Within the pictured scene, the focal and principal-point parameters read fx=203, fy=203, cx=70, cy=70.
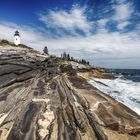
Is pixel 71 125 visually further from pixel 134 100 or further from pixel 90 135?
pixel 134 100

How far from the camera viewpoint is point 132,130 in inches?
594

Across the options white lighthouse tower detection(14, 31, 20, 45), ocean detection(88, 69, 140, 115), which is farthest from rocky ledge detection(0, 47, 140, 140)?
white lighthouse tower detection(14, 31, 20, 45)

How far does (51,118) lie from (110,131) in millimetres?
4637

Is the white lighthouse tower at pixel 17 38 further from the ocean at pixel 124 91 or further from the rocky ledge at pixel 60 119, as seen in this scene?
the rocky ledge at pixel 60 119

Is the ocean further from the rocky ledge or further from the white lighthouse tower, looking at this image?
the white lighthouse tower

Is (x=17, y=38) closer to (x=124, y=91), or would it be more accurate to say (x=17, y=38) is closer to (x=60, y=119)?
(x=124, y=91)

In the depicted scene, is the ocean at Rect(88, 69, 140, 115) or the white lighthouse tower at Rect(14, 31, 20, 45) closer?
the ocean at Rect(88, 69, 140, 115)

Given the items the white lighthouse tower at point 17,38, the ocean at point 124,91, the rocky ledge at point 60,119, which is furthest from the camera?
the white lighthouse tower at point 17,38

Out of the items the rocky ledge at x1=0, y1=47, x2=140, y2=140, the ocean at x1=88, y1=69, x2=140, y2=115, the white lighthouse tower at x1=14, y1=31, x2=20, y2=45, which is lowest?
the ocean at x1=88, y1=69, x2=140, y2=115

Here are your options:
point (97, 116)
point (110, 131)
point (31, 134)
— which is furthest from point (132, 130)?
point (31, 134)

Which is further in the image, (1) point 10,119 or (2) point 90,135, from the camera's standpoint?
(1) point 10,119

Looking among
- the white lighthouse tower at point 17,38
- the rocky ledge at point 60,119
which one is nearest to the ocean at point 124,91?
the rocky ledge at point 60,119

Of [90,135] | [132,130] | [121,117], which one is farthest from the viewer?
[121,117]

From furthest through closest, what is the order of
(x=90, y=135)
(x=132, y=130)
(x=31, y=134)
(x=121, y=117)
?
(x=121, y=117)
(x=132, y=130)
(x=90, y=135)
(x=31, y=134)
